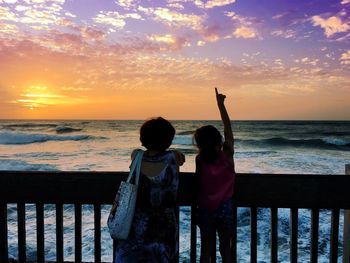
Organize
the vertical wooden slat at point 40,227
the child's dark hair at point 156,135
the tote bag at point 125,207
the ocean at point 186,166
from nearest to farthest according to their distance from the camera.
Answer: the tote bag at point 125,207 < the child's dark hair at point 156,135 < the vertical wooden slat at point 40,227 < the ocean at point 186,166

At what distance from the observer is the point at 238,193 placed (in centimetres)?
245

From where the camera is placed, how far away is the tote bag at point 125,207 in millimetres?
1869

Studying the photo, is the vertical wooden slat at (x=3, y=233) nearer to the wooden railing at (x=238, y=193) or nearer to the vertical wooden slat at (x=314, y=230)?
the wooden railing at (x=238, y=193)

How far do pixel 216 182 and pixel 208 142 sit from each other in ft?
0.88

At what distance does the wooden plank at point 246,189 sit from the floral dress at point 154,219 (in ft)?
1.53

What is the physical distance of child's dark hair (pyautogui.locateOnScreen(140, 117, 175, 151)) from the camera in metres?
1.98

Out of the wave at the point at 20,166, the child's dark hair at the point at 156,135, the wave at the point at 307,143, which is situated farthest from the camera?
the wave at the point at 307,143

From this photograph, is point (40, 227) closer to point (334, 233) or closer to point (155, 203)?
point (155, 203)

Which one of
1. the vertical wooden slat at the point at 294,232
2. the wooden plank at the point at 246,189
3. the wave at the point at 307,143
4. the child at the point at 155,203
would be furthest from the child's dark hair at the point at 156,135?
the wave at the point at 307,143

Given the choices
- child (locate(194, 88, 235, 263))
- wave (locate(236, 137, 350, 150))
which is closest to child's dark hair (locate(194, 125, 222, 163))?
child (locate(194, 88, 235, 263))

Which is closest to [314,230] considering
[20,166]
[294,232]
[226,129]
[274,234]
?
[294,232]

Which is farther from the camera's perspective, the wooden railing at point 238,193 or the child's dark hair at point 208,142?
the wooden railing at point 238,193

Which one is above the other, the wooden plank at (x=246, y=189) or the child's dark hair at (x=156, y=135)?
the child's dark hair at (x=156, y=135)

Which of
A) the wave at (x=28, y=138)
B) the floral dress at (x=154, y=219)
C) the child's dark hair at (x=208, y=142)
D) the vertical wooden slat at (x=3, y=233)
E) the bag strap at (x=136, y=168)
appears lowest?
the wave at (x=28, y=138)
